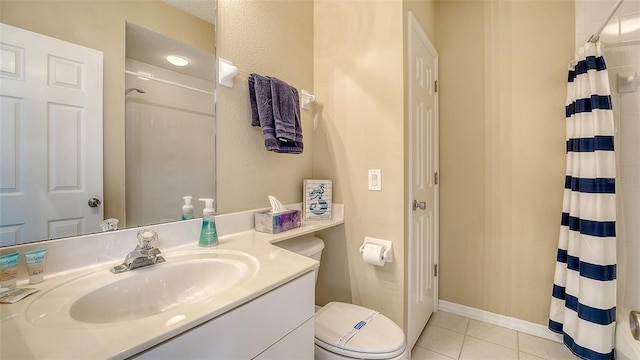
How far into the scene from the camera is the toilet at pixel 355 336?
3.42 feet

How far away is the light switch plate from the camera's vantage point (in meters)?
1.50

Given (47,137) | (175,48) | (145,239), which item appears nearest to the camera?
(47,137)

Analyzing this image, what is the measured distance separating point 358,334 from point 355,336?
0.02 m

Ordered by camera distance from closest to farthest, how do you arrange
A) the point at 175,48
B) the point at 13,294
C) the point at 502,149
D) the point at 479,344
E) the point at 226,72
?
the point at 13,294 < the point at 175,48 < the point at 226,72 < the point at 479,344 < the point at 502,149

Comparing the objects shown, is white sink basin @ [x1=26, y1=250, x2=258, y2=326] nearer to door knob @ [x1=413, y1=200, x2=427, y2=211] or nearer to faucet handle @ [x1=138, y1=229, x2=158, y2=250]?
faucet handle @ [x1=138, y1=229, x2=158, y2=250]

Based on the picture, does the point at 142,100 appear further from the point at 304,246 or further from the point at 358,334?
the point at 358,334

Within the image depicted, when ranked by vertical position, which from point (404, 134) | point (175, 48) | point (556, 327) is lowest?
point (556, 327)

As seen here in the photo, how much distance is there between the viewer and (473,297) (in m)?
2.00

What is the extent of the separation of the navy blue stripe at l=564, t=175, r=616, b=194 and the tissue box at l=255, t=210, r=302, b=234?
5.20 ft

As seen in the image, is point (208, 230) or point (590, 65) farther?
point (590, 65)

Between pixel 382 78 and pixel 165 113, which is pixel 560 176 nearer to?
pixel 382 78

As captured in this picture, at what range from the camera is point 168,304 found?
85 cm

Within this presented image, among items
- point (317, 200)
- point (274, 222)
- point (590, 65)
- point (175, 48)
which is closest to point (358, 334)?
point (274, 222)

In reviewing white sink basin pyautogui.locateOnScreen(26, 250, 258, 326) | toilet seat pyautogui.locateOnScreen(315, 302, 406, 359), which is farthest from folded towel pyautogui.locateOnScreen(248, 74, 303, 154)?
toilet seat pyautogui.locateOnScreen(315, 302, 406, 359)
